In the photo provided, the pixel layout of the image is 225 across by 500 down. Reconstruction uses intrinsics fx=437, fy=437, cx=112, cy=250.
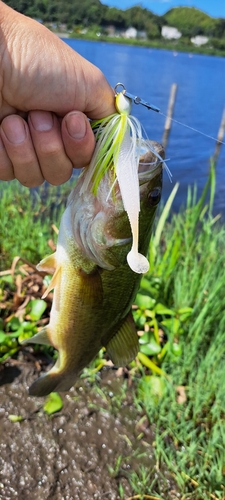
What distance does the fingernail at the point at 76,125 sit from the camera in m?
1.48

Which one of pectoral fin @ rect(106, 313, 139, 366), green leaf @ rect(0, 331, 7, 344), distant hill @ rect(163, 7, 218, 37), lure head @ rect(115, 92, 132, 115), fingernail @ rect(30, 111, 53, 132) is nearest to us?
lure head @ rect(115, 92, 132, 115)

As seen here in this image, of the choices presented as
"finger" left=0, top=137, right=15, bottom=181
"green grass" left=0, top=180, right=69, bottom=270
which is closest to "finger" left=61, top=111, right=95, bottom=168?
A: "finger" left=0, top=137, right=15, bottom=181

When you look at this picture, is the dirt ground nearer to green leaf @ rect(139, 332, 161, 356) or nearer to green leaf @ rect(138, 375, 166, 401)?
green leaf @ rect(138, 375, 166, 401)

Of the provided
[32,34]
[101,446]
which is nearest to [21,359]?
[101,446]

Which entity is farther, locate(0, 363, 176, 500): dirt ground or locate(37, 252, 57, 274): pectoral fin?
locate(0, 363, 176, 500): dirt ground

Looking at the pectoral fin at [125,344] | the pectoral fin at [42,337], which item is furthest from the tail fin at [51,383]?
the pectoral fin at [125,344]

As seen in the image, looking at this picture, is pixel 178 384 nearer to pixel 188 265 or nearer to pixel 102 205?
pixel 188 265

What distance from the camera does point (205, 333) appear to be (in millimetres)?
3330

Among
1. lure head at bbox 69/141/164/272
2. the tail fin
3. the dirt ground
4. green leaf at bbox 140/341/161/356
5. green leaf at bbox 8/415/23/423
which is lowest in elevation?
the dirt ground

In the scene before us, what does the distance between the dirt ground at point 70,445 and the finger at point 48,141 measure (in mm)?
1791

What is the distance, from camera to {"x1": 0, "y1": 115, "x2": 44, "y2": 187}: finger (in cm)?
158

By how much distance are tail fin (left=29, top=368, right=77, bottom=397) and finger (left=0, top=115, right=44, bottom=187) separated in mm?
950

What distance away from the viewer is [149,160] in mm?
1445

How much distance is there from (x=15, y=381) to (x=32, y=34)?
2.26 meters
